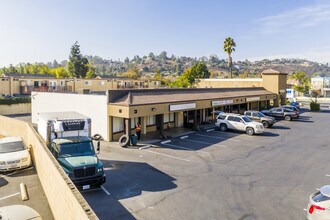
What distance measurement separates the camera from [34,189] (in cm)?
1283

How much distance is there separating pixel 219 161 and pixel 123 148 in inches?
301

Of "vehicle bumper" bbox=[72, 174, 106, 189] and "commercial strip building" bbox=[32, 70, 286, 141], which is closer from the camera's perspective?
"vehicle bumper" bbox=[72, 174, 106, 189]

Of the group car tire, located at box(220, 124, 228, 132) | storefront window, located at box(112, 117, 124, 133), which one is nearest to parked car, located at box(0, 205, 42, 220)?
storefront window, located at box(112, 117, 124, 133)

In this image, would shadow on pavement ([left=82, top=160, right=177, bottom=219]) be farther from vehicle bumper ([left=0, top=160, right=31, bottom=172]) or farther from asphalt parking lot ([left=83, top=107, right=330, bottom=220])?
vehicle bumper ([left=0, top=160, right=31, bottom=172])

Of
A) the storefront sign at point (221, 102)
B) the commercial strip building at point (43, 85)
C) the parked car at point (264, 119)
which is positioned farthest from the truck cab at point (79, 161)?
the commercial strip building at point (43, 85)

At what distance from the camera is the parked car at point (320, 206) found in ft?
28.0

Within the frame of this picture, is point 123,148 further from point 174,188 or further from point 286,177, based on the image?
point 286,177

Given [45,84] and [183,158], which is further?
[45,84]

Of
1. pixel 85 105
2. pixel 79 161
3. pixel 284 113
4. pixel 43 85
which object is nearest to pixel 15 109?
pixel 43 85

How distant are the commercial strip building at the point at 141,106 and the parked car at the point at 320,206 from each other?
15136mm

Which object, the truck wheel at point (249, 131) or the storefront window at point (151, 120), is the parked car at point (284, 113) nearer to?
the truck wheel at point (249, 131)

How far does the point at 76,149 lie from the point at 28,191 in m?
2.84

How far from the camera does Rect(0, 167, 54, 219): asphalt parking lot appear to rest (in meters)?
10.9

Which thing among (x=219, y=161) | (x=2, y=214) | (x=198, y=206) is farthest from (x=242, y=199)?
(x=2, y=214)
